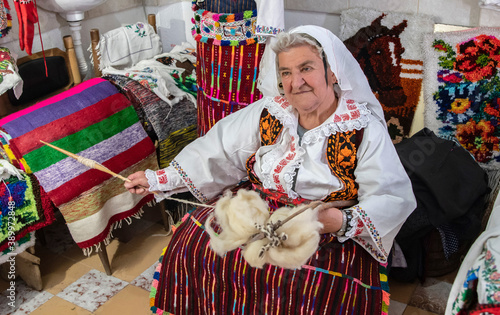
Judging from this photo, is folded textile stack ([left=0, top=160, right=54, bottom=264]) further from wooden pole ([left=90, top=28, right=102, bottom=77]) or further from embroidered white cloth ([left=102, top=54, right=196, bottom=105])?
wooden pole ([left=90, top=28, right=102, bottom=77])

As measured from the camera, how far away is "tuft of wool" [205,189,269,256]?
5.14 ft

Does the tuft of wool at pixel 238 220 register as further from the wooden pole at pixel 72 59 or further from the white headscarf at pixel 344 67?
the wooden pole at pixel 72 59

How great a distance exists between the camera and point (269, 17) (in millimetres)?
2494

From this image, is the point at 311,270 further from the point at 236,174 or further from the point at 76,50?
the point at 76,50

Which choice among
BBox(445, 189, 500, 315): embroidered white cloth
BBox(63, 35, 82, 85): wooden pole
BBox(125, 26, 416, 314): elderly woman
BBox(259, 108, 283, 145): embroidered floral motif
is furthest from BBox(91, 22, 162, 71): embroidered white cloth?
BBox(445, 189, 500, 315): embroidered white cloth

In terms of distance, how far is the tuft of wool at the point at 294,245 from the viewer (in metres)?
1.48

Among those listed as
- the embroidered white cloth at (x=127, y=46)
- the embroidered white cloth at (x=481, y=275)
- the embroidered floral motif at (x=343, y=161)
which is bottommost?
the embroidered white cloth at (x=481, y=275)

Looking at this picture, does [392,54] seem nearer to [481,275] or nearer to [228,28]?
[228,28]

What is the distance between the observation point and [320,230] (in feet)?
5.31

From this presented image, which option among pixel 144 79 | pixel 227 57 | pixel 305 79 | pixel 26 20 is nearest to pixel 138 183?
pixel 305 79

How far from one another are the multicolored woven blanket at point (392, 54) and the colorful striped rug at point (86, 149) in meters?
1.39

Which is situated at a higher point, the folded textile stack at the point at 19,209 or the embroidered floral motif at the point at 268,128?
the embroidered floral motif at the point at 268,128

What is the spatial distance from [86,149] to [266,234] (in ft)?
4.45

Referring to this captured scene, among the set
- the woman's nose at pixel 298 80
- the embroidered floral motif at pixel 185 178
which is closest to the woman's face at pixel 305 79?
the woman's nose at pixel 298 80
